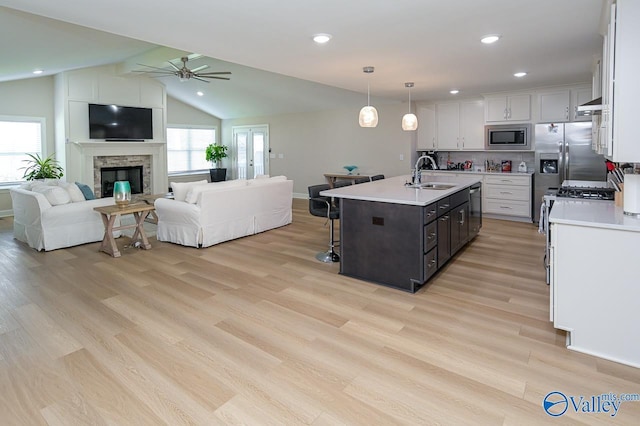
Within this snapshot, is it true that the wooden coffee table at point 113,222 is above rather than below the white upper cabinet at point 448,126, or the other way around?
below

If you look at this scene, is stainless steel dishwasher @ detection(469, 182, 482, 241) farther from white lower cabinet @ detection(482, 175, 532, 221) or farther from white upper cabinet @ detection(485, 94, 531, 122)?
white upper cabinet @ detection(485, 94, 531, 122)

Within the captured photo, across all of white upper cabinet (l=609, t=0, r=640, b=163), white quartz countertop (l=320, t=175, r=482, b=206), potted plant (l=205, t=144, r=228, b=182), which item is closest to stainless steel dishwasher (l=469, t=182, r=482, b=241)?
white quartz countertop (l=320, t=175, r=482, b=206)

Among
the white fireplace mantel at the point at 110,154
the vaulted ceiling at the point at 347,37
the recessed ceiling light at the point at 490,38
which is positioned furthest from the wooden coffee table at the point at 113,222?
the recessed ceiling light at the point at 490,38

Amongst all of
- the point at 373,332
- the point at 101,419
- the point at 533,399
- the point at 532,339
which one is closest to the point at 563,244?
the point at 532,339

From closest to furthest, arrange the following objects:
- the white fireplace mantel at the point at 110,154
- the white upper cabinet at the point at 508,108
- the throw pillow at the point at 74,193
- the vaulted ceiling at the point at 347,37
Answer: the vaulted ceiling at the point at 347,37 < the throw pillow at the point at 74,193 < the white upper cabinet at the point at 508,108 < the white fireplace mantel at the point at 110,154

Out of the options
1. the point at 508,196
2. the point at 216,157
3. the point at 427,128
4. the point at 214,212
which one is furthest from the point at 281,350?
the point at 216,157

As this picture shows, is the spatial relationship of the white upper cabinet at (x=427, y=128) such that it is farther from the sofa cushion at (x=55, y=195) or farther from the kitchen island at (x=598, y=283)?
the sofa cushion at (x=55, y=195)

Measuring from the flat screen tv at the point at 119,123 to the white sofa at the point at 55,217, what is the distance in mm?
2835

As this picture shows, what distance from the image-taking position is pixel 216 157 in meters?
11.7

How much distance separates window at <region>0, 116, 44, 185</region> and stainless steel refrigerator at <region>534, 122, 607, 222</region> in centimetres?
952

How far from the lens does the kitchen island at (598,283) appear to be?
2.46m

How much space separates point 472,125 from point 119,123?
289 inches

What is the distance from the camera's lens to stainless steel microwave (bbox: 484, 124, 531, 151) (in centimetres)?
702

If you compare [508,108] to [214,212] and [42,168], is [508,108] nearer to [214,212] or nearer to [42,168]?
[214,212]
